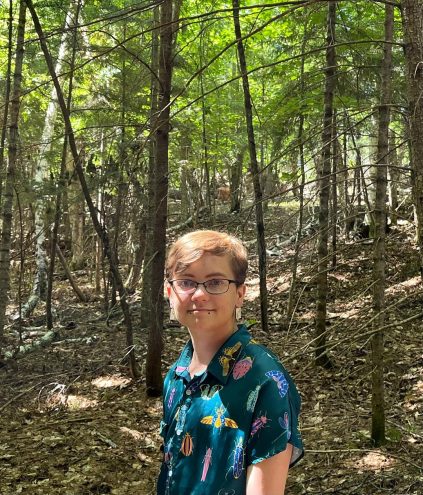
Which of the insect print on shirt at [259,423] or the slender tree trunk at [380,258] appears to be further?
the slender tree trunk at [380,258]

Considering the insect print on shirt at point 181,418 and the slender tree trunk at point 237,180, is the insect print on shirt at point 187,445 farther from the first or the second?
the slender tree trunk at point 237,180

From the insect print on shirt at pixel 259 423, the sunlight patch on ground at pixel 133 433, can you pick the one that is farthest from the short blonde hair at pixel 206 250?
the sunlight patch on ground at pixel 133 433

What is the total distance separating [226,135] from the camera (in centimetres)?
1382

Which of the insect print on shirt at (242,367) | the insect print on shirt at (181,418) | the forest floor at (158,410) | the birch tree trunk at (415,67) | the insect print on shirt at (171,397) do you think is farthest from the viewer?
the forest floor at (158,410)

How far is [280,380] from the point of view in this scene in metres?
1.45

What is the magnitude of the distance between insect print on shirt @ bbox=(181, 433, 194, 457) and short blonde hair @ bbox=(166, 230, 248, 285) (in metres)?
0.52

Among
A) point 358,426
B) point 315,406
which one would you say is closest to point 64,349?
point 315,406

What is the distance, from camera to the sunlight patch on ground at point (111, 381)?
6719 millimetres

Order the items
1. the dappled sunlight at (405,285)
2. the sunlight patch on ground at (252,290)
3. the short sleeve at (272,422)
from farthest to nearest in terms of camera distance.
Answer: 1. the sunlight patch on ground at (252,290)
2. the dappled sunlight at (405,285)
3. the short sleeve at (272,422)

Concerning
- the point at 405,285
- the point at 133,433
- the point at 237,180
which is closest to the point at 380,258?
the point at 133,433

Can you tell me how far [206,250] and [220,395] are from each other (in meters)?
0.47

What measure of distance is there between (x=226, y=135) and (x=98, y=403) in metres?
9.34

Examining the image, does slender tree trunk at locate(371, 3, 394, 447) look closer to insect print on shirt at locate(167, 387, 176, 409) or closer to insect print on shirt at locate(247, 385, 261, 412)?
insect print on shirt at locate(167, 387, 176, 409)

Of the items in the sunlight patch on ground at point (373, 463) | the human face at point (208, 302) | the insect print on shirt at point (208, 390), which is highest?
the human face at point (208, 302)
